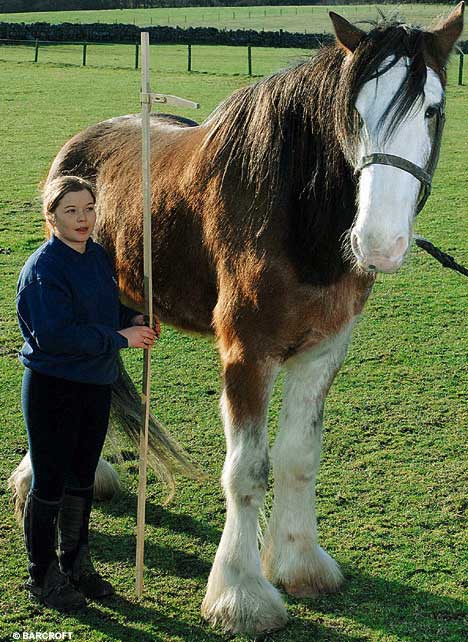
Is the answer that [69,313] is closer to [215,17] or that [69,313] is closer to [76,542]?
[76,542]

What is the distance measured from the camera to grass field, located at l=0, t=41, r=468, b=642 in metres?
3.23

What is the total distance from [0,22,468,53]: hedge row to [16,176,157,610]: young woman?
31093mm

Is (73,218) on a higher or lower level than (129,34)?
lower

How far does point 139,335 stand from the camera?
3.18 meters

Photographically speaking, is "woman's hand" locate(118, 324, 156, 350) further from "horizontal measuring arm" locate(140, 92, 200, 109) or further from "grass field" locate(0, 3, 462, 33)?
"grass field" locate(0, 3, 462, 33)

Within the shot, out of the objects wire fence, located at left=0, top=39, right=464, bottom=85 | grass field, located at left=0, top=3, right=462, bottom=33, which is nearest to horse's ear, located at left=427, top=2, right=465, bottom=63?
wire fence, located at left=0, top=39, right=464, bottom=85

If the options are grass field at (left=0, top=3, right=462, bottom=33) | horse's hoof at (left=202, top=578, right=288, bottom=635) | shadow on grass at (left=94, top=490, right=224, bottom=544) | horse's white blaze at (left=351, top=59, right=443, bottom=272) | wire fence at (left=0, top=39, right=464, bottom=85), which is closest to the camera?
horse's white blaze at (left=351, top=59, right=443, bottom=272)

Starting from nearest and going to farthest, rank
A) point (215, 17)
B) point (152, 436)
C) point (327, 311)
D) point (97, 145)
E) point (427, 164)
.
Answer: point (427, 164)
point (327, 311)
point (152, 436)
point (97, 145)
point (215, 17)

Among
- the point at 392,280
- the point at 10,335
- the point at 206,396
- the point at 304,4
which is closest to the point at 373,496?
the point at 206,396

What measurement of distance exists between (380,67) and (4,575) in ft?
7.93

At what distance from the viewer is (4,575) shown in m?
3.46

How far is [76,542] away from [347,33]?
212 centimetres

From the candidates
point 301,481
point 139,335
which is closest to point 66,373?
point 139,335

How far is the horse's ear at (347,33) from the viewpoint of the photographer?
267 centimetres
